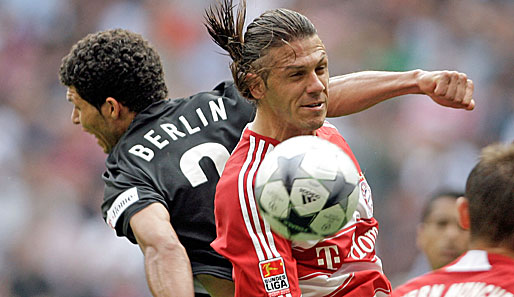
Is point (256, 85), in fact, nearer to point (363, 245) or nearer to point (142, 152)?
point (363, 245)

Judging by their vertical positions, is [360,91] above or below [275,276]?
above

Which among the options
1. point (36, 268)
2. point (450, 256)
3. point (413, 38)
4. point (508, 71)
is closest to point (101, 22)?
point (36, 268)

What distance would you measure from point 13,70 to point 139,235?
18.4 ft

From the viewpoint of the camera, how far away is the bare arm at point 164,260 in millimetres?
3893

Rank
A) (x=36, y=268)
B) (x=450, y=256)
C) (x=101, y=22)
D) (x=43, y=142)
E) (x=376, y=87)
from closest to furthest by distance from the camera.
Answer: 1. (x=376, y=87)
2. (x=450, y=256)
3. (x=36, y=268)
4. (x=43, y=142)
5. (x=101, y=22)

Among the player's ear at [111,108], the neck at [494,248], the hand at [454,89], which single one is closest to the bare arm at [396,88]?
the hand at [454,89]

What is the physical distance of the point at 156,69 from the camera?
15.4ft

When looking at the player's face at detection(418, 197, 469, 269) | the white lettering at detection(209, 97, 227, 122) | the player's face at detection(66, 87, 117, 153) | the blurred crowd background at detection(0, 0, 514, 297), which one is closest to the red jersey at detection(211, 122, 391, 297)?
the white lettering at detection(209, 97, 227, 122)

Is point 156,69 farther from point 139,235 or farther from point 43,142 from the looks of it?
point 43,142

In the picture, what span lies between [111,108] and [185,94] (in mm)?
4231

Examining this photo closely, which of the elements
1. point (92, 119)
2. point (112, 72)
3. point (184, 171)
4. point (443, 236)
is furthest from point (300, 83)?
point (443, 236)

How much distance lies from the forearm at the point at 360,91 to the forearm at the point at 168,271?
3.42 ft

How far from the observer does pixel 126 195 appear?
4109mm

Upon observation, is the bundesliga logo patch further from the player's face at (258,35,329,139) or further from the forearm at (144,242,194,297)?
the forearm at (144,242,194,297)
